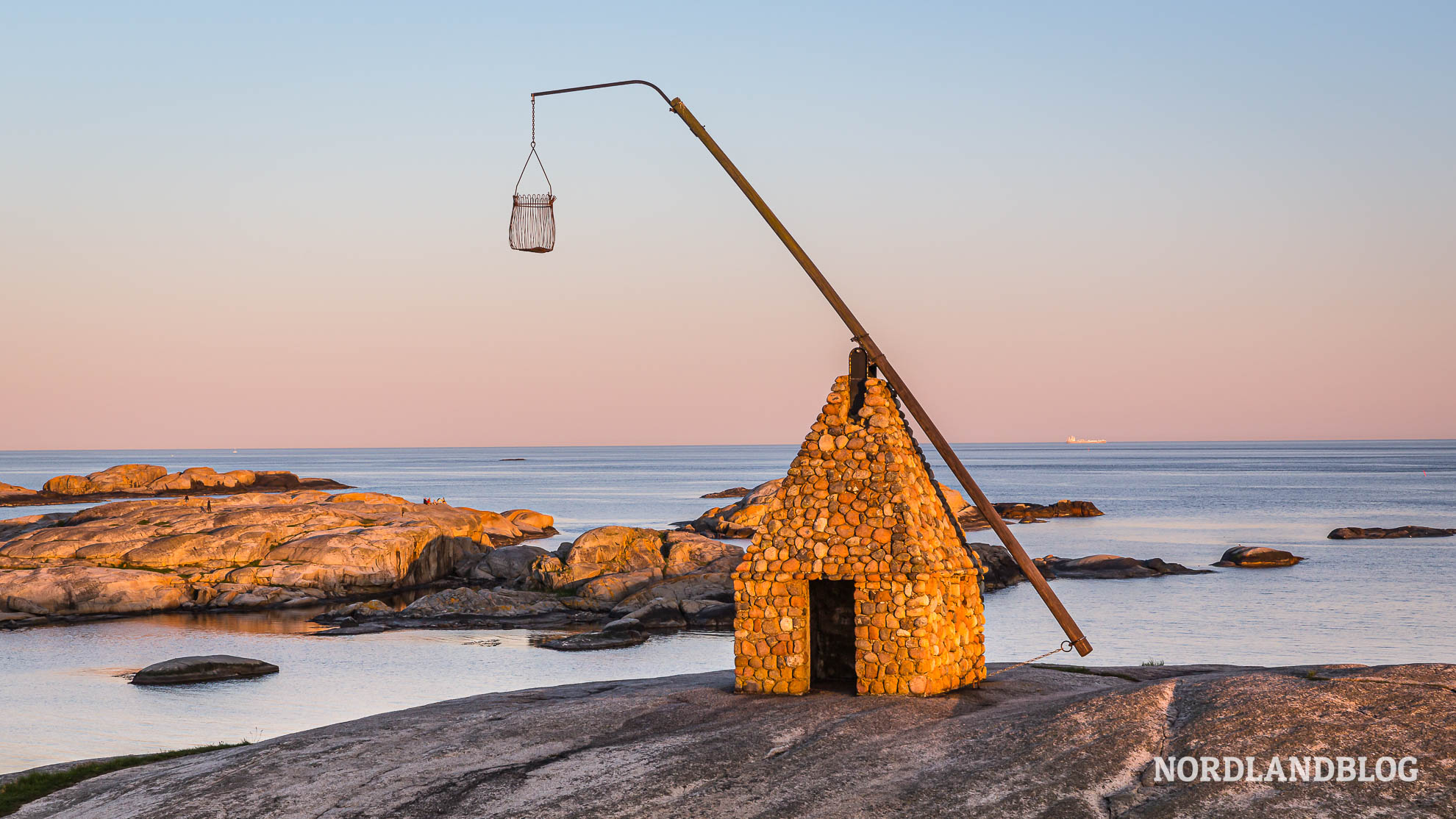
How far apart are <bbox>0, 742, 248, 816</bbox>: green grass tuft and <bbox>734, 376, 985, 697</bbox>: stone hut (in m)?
11.8

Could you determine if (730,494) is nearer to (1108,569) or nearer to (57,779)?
(1108,569)

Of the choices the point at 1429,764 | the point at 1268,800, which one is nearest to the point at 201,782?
the point at 1268,800

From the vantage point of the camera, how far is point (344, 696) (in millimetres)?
36969

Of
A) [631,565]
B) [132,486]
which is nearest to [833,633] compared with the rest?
[631,565]

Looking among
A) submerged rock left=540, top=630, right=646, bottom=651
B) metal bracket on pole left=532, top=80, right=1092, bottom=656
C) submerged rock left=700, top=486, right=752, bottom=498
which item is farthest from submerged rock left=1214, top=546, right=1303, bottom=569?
submerged rock left=700, top=486, right=752, bottom=498

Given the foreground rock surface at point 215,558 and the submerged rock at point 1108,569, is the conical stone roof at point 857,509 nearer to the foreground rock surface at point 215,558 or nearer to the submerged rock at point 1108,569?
the foreground rock surface at point 215,558

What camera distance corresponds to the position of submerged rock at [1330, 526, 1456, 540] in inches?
3492

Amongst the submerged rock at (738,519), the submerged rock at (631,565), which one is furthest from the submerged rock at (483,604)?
the submerged rock at (738,519)

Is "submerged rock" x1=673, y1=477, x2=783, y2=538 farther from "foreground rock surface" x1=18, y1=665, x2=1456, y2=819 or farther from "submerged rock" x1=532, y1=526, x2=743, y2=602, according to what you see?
"foreground rock surface" x1=18, y1=665, x2=1456, y2=819

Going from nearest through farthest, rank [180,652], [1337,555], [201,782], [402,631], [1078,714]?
[1078,714] < [201,782] < [180,652] < [402,631] < [1337,555]

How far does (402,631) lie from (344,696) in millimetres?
13084

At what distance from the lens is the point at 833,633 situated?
79.5 feet

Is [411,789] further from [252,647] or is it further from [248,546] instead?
[248,546]

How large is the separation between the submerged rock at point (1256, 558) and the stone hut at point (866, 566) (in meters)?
58.1
